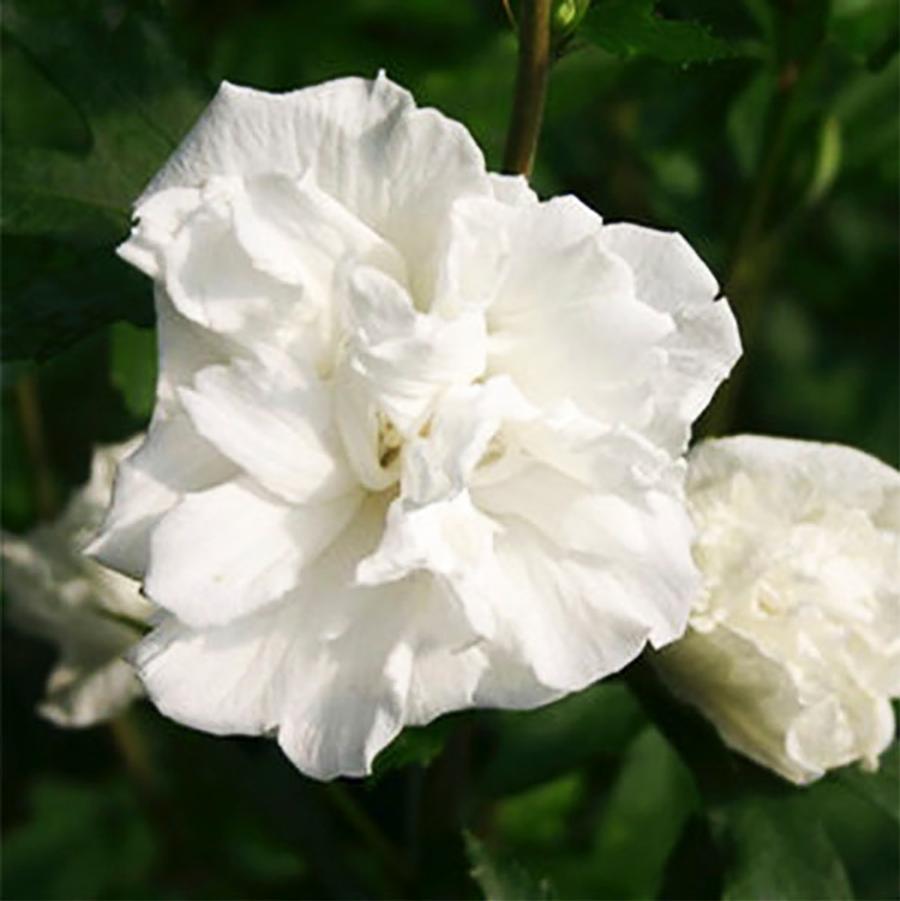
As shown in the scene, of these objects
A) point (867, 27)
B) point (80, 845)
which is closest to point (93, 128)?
point (867, 27)

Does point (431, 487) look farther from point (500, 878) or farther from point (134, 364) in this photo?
point (134, 364)

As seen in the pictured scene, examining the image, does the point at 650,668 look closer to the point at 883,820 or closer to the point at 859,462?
the point at 859,462

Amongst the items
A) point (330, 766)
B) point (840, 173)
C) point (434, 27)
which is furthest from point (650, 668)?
point (434, 27)

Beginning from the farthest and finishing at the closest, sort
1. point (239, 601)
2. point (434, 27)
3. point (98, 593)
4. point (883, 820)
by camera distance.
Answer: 1. point (434, 27)
2. point (883, 820)
3. point (98, 593)
4. point (239, 601)

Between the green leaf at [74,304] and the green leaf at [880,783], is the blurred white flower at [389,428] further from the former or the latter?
the green leaf at [880,783]

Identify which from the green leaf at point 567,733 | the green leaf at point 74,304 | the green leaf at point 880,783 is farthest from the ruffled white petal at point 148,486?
the green leaf at point 567,733

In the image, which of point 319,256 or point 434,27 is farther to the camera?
point 434,27
